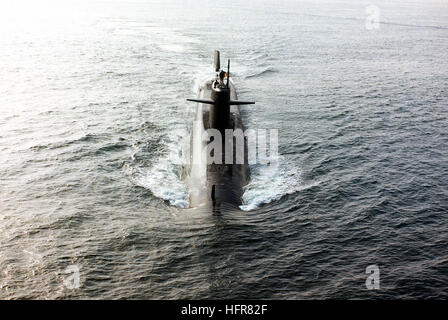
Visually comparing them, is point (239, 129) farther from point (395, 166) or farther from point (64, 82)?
point (64, 82)

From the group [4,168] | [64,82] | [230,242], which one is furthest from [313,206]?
[64,82]

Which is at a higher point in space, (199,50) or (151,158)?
(199,50)

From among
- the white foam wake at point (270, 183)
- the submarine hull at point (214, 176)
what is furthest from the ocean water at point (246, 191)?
the submarine hull at point (214, 176)

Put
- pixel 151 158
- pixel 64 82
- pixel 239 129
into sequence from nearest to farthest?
pixel 151 158 → pixel 239 129 → pixel 64 82

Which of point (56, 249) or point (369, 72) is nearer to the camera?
point (56, 249)

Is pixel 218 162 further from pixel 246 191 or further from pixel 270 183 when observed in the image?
pixel 270 183

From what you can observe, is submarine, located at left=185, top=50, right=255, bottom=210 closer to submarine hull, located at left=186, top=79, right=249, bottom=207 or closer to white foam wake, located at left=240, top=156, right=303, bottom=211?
submarine hull, located at left=186, top=79, right=249, bottom=207
